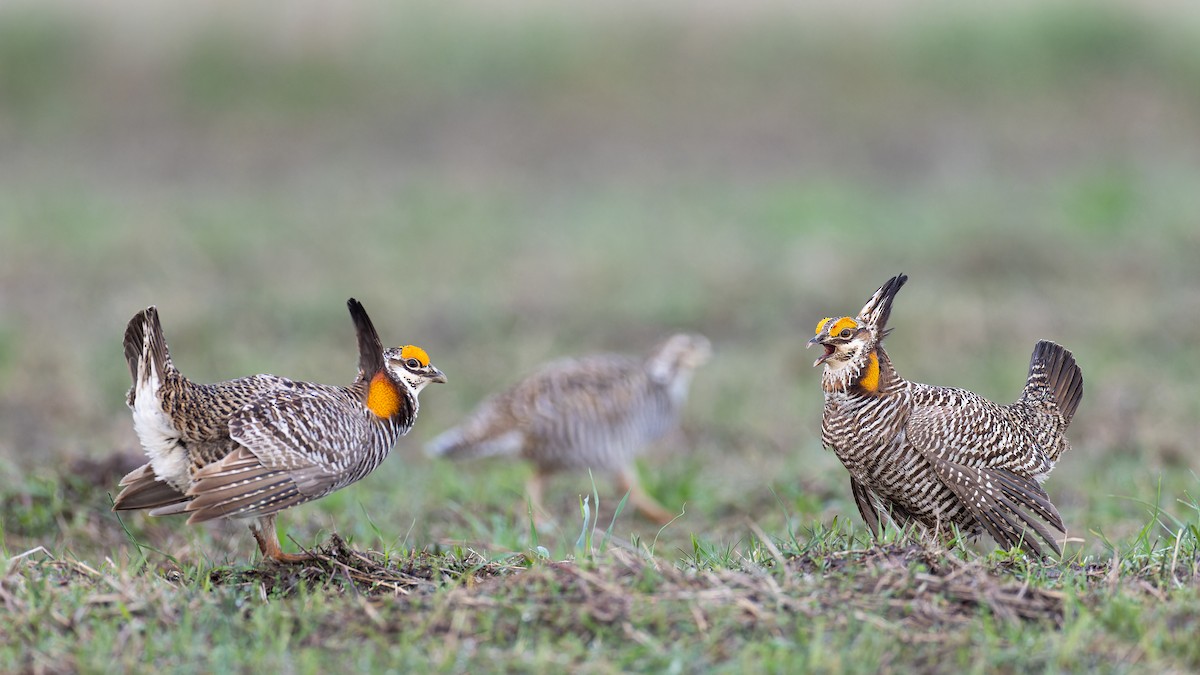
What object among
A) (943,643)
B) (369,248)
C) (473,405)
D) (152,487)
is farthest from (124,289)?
(943,643)

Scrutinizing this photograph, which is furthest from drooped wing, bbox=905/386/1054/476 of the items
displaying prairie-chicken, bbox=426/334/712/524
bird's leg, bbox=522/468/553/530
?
displaying prairie-chicken, bbox=426/334/712/524

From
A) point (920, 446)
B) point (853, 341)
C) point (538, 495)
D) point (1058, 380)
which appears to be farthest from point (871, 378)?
point (538, 495)

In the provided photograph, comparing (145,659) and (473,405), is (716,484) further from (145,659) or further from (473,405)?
(145,659)

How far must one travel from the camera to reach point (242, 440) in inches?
160

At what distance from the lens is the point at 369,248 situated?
12.2m

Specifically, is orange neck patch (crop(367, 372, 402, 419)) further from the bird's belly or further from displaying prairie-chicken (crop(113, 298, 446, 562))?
the bird's belly

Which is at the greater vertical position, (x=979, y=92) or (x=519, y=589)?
(x=979, y=92)

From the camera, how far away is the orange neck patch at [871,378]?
4340 mm

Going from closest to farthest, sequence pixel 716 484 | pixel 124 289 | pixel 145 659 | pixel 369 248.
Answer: pixel 145 659 → pixel 716 484 → pixel 124 289 → pixel 369 248

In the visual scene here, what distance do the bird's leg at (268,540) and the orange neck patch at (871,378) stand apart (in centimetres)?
174

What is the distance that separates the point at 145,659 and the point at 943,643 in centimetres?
184

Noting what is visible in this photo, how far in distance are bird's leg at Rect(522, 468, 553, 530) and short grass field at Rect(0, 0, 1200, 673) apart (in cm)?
9

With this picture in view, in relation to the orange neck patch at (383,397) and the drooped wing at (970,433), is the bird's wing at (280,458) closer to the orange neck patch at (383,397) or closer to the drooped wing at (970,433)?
the orange neck patch at (383,397)

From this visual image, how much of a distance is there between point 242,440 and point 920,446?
199 cm
